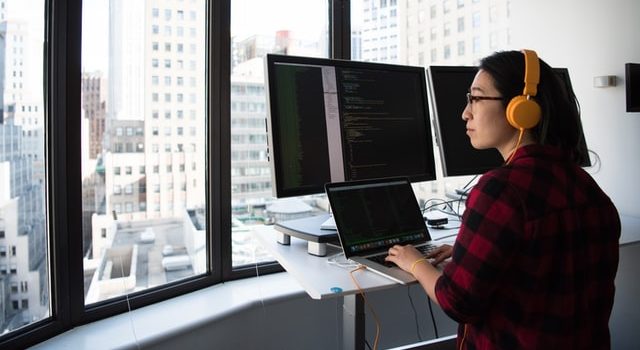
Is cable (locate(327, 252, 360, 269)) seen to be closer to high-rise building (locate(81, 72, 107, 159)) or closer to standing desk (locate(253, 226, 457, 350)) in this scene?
standing desk (locate(253, 226, 457, 350))

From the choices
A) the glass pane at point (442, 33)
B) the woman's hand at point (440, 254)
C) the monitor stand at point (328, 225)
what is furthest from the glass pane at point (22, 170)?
the glass pane at point (442, 33)

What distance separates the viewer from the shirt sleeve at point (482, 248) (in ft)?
2.72

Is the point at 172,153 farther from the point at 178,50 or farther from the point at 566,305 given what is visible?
the point at 566,305

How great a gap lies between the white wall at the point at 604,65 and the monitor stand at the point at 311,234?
1.38 m

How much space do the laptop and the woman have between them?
0.79ft

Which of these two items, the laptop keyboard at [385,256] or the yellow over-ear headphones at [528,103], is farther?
the laptop keyboard at [385,256]

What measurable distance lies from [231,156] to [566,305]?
146cm

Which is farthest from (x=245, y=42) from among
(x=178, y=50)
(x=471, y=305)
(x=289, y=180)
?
(x=471, y=305)

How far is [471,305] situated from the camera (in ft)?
2.86

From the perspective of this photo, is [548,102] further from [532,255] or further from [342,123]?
[342,123]

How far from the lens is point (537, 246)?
828 mm

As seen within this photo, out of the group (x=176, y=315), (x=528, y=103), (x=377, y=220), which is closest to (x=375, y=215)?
(x=377, y=220)

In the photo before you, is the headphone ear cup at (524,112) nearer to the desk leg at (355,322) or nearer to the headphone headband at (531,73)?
the headphone headband at (531,73)

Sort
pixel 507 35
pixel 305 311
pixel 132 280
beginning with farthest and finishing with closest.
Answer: pixel 507 35 < pixel 305 311 < pixel 132 280
